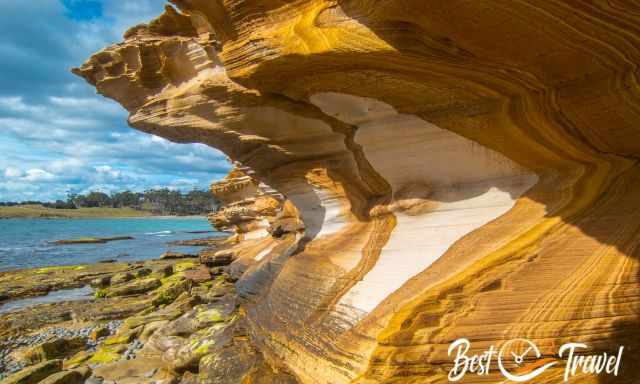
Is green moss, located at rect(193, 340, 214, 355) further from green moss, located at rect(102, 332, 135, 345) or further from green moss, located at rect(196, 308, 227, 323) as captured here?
green moss, located at rect(102, 332, 135, 345)

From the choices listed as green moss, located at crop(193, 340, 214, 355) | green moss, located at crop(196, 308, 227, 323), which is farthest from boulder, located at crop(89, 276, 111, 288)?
green moss, located at crop(193, 340, 214, 355)

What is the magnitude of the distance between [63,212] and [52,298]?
384 ft

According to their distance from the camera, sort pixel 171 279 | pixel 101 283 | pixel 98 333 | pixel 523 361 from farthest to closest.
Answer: pixel 171 279 → pixel 101 283 → pixel 98 333 → pixel 523 361

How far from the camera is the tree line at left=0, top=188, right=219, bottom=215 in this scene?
117 meters

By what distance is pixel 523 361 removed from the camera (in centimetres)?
288

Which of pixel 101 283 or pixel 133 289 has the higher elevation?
pixel 133 289

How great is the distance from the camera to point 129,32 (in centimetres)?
620

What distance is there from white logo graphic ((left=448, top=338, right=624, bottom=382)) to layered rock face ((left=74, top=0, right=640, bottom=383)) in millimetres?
58

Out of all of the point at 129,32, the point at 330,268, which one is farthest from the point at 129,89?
the point at 330,268

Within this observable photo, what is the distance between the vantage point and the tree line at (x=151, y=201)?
117125mm

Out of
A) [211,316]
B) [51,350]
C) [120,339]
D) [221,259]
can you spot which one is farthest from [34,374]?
[221,259]

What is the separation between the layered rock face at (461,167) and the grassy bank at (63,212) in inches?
4750

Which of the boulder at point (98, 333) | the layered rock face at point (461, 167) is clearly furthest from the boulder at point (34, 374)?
the layered rock face at point (461, 167)

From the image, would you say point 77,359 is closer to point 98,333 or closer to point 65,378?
point 65,378
